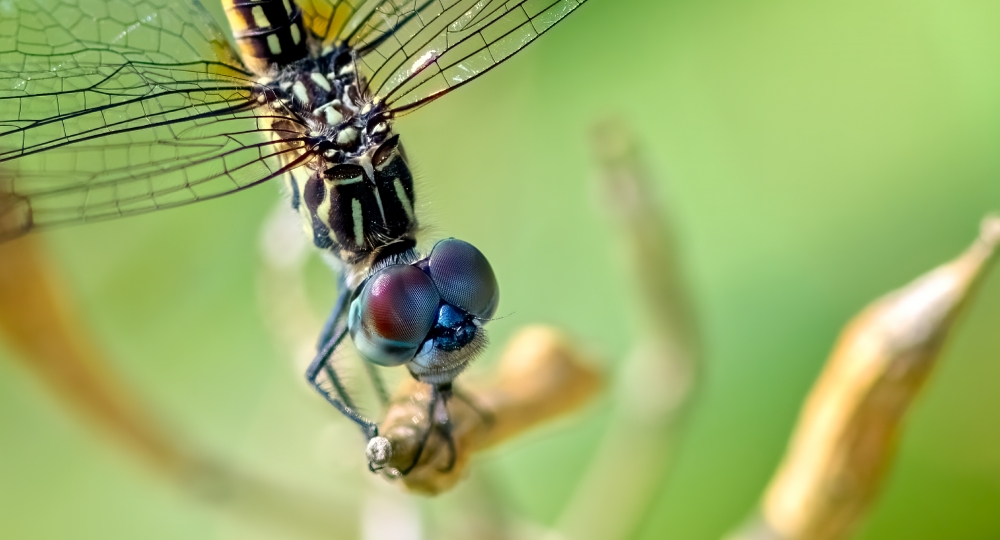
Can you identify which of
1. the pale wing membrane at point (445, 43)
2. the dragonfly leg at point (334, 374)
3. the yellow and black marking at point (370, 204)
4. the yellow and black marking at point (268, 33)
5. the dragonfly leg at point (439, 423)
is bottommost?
the dragonfly leg at point (439, 423)

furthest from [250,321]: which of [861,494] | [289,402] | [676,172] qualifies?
[861,494]

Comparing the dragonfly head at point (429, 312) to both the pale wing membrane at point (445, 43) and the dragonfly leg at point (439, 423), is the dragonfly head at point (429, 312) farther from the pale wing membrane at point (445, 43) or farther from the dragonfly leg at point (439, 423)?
the pale wing membrane at point (445, 43)

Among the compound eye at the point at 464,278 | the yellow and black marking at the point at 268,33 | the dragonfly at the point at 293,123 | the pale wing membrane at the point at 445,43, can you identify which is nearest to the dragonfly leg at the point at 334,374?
the dragonfly at the point at 293,123

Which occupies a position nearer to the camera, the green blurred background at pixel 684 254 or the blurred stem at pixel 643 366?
the blurred stem at pixel 643 366

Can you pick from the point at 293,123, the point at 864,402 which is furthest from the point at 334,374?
the point at 864,402

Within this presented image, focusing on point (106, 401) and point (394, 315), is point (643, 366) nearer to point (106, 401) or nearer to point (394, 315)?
point (394, 315)

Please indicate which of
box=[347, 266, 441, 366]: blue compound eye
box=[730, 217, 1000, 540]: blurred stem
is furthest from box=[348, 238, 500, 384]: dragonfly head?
box=[730, 217, 1000, 540]: blurred stem

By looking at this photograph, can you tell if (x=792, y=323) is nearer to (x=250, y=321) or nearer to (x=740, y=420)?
(x=740, y=420)
